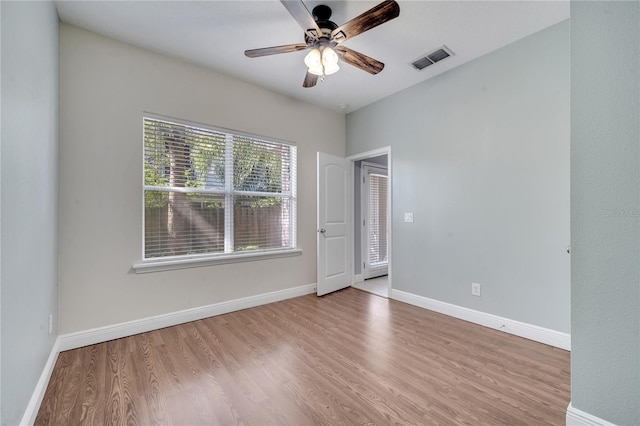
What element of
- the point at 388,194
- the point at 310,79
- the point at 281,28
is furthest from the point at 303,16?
the point at 388,194

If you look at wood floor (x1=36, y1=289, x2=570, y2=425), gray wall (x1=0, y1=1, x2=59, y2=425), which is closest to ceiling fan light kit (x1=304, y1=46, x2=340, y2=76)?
gray wall (x1=0, y1=1, x2=59, y2=425)

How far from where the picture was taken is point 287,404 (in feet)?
5.32

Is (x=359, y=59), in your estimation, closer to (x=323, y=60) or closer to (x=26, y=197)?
(x=323, y=60)

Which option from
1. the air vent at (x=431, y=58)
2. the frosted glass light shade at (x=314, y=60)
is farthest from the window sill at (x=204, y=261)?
the air vent at (x=431, y=58)

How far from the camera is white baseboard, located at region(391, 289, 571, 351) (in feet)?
7.58

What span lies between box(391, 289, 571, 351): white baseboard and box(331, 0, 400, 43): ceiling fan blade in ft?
9.36

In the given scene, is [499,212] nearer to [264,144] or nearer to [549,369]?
[549,369]

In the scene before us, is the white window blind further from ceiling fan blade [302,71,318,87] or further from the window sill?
ceiling fan blade [302,71,318,87]

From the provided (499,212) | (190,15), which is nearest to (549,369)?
(499,212)

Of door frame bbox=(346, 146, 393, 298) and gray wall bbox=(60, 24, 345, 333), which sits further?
door frame bbox=(346, 146, 393, 298)

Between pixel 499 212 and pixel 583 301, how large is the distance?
1.50 metres

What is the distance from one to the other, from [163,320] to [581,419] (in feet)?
10.5

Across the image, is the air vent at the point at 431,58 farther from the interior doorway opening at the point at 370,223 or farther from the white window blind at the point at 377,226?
the white window blind at the point at 377,226

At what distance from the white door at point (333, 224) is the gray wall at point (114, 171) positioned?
1.25m
